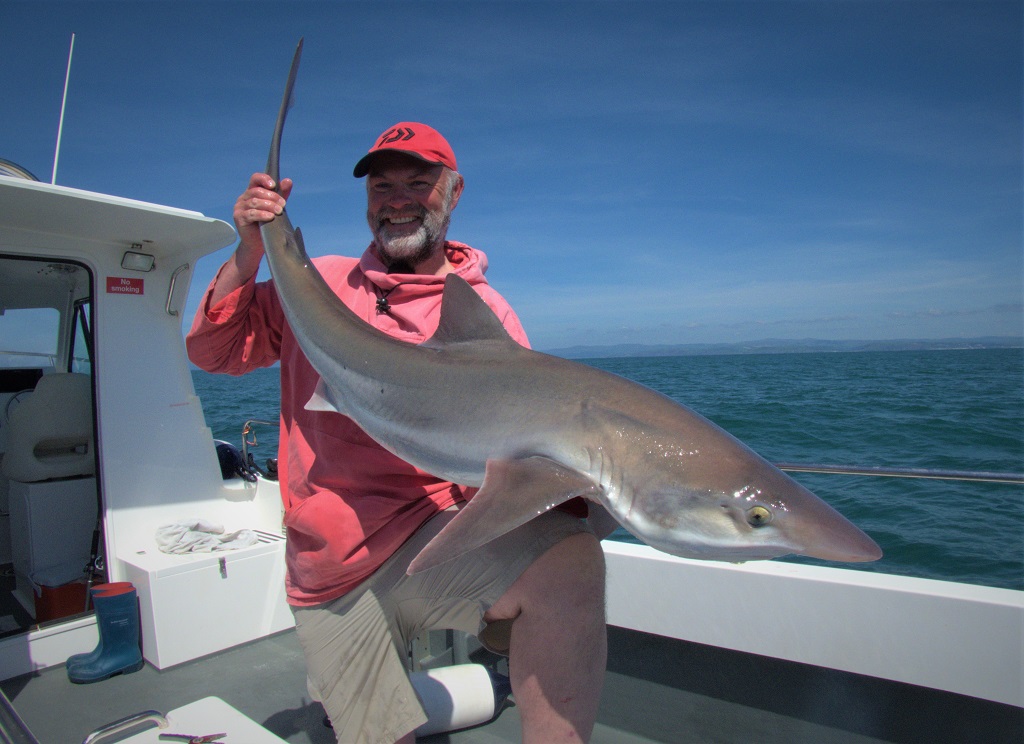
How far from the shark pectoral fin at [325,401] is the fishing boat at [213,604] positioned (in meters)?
1.51

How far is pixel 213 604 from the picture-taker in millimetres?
4500

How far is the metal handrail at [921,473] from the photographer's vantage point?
2951 millimetres

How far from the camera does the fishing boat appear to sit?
329 cm

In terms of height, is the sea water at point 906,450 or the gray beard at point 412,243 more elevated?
the gray beard at point 412,243

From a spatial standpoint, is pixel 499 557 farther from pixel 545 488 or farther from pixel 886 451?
pixel 886 451

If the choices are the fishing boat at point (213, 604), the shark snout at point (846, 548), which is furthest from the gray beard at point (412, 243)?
the fishing boat at point (213, 604)

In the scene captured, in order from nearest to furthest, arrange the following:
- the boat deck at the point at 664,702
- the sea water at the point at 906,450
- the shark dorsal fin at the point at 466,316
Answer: the shark dorsal fin at the point at 466,316 → the boat deck at the point at 664,702 → the sea water at the point at 906,450

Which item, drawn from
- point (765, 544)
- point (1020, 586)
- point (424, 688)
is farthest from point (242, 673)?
point (1020, 586)

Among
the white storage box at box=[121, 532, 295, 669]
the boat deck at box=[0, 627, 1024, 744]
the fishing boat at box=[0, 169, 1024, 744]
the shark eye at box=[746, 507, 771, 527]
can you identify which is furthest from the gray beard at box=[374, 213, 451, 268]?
the white storage box at box=[121, 532, 295, 669]

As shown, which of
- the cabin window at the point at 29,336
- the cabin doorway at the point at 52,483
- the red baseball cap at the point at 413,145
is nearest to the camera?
the red baseball cap at the point at 413,145

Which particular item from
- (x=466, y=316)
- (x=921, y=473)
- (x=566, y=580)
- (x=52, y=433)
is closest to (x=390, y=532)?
(x=566, y=580)

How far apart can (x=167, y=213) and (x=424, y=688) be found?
11.4ft

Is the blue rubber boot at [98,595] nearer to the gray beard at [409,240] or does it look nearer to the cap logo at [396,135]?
the gray beard at [409,240]

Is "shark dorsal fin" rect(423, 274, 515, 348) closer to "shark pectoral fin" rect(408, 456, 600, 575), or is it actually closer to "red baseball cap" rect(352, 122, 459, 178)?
"shark pectoral fin" rect(408, 456, 600, 575)
